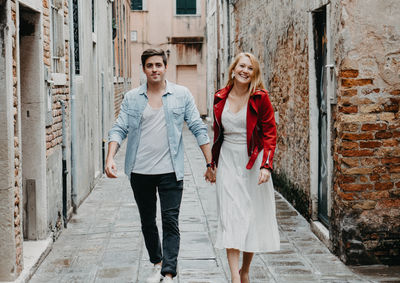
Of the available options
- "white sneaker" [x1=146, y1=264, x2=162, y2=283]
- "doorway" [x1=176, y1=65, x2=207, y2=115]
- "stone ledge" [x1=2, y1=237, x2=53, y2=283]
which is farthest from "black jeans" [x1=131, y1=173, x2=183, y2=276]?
"doorway" [x1=176, y1=65, x2=207, y2=115]

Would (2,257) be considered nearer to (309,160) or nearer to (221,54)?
(309,160)

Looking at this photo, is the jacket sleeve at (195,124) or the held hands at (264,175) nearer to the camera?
the held hands at (264,175)

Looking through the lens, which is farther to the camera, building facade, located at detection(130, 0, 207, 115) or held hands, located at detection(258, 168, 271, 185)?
building facade, located at detection(130, 0, 207, 115)

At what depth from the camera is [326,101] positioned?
22.6ft

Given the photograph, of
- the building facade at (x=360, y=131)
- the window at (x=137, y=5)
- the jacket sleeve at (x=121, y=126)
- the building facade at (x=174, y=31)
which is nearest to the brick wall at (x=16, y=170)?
the jacket sleeve at (x=121, y=126)

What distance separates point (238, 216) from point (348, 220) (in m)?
1.46

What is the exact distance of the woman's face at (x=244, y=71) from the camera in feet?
16.0

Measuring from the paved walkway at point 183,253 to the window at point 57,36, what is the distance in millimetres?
1895

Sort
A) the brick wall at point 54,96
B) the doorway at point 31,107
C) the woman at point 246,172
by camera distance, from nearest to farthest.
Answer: the woman at point 246,172
the doorway at point 31,107
the brick wall at point 54,96

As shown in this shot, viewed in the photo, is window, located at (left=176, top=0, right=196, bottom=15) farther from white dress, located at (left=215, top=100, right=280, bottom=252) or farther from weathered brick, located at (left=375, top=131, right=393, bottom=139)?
white dress, located at (left=215, top=100, right=280, bottom=252)

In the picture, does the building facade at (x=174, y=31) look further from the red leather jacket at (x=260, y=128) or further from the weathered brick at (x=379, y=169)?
the red leather jacket at (x=260, y=128)

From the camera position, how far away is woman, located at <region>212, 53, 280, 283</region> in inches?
190

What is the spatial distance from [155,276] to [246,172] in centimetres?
118

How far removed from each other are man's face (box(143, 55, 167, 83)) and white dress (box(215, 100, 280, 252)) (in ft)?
2.08
